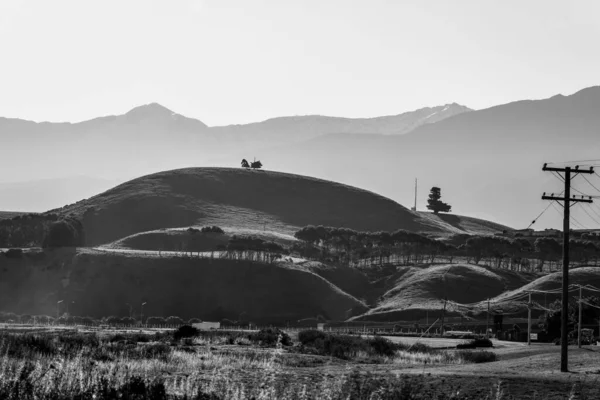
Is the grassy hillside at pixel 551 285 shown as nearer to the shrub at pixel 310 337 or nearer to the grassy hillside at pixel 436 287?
the grassy hillside at pixel 436 287

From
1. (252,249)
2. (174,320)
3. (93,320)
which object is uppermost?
(252,249)

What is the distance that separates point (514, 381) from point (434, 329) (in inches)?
3281

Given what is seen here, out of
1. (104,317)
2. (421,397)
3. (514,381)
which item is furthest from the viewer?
(104,317)

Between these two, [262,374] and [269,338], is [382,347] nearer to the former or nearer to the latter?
[269,338]

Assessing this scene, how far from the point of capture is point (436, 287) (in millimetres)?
156000

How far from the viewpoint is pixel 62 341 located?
177 ft

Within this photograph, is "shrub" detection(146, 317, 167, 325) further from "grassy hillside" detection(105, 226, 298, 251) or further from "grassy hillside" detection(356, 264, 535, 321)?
"grassy hillside" detection(105, 226, 298, 251)

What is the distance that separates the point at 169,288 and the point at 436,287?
145ft

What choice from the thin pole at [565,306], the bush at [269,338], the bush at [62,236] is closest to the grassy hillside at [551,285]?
the bush at [269,338]

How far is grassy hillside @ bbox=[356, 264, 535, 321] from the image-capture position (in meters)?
142

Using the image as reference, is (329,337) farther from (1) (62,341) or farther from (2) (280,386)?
(2) (280,386)

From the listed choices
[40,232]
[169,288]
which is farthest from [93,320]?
[40,232]

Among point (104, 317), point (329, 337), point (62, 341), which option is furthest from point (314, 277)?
point (62, 341)

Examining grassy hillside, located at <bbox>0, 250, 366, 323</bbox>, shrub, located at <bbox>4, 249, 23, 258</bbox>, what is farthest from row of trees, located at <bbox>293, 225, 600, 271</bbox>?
shrub, located at <bbox>4, 249, 23, 258</bbox>
